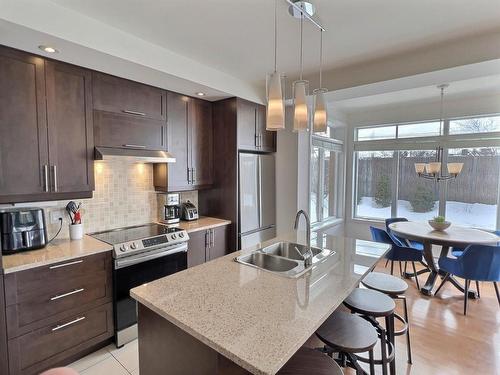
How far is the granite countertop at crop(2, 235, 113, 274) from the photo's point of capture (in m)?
1.82

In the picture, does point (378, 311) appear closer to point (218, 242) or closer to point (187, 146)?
point (218, 242)

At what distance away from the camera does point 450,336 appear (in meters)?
2.49

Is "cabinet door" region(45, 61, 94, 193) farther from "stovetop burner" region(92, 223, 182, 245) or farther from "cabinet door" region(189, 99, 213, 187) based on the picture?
"cabinet door" region(189, 99, 213, 187)

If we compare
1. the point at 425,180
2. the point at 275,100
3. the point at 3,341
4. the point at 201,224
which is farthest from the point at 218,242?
the point at 425,180

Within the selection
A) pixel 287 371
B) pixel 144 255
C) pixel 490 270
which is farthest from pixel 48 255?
pixel 490 270

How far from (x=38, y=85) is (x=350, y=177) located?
17.1 feet

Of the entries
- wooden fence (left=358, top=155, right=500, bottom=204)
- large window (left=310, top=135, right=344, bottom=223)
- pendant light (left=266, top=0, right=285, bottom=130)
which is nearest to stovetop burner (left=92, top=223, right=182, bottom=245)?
pendant light (left=266, top=0, right=285, bottom=130)

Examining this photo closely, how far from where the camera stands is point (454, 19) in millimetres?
1977

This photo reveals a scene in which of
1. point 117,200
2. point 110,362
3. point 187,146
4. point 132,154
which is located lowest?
point 110,362

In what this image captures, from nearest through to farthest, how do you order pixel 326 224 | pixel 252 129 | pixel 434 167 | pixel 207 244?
pixel 207 244, pixel 252 129, pixel 434 167, pixel 326 224

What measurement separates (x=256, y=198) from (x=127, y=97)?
188cm

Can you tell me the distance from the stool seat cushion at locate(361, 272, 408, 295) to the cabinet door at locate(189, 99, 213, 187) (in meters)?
2.12

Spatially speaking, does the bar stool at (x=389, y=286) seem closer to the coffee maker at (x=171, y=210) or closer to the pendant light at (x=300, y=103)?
the pendant light at (x=300, y=103)

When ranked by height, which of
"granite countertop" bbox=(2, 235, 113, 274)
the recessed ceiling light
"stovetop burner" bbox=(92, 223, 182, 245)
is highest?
the recessed ceiling light
